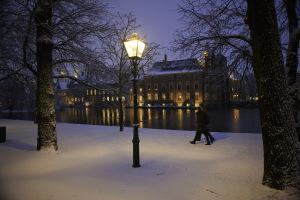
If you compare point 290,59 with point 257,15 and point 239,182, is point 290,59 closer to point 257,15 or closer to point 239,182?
point 257,15

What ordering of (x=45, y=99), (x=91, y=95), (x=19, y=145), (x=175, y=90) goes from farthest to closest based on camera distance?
(x=175, y=90) → (x=91, y=95) → (x=19, y=145) → (x=45, y=99)

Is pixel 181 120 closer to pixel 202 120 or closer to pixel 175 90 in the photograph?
pixel 202 120

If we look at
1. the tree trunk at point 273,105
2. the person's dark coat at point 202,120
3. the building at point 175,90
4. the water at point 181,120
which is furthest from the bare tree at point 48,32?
the building at point 175,90

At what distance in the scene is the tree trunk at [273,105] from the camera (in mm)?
6152

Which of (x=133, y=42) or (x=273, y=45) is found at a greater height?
(x=133, y=42)

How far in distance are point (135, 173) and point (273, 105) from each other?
381 centimetres

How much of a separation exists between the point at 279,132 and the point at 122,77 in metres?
13.5

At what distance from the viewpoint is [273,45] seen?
20.4ft

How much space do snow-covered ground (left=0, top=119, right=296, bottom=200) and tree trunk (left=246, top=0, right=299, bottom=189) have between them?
47cm

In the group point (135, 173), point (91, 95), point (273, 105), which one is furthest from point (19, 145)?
point (91, 95)

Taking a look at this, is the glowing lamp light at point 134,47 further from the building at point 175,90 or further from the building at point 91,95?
the building at point 175,90

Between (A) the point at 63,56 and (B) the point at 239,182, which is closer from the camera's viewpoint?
(B) the point at 239,182

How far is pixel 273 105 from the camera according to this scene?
620cm

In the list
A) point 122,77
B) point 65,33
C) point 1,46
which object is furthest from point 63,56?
point 122,77
